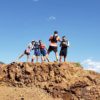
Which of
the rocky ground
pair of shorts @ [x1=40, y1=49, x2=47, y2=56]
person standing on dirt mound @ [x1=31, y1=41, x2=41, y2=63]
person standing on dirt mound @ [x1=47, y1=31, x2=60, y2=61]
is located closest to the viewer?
the rocky ground

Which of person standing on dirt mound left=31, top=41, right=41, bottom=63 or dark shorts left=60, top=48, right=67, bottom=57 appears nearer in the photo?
dark shorts left=60, top=48, right=67, bottom=57

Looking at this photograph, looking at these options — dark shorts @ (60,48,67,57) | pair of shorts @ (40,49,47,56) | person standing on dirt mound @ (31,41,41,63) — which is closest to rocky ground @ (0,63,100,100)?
dark shorts @ (60,48,67,57)

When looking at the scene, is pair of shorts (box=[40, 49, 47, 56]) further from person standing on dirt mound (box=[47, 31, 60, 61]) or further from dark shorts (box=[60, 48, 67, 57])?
dark shorts (box=[60, 48, 67, 57])

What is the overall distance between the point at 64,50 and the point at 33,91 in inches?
133

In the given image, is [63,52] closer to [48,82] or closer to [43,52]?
[43,52]

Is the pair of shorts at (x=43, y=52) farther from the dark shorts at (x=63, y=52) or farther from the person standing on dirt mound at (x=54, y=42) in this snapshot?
the dark shorts at (x=63, y=52)

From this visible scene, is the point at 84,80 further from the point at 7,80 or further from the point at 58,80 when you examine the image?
the point at 7,80

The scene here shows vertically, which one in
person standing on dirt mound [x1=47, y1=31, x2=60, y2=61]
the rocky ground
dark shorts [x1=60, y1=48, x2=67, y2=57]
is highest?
person standing on dirt mound [x1=47, y1=31, x2=60, y2=61]

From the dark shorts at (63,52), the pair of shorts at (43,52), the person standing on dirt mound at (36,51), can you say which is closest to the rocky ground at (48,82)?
the dark shorts at (63,52)

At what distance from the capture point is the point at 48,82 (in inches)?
1096

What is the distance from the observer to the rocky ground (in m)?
27.0

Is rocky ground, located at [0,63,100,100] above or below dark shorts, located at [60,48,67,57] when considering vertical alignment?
below

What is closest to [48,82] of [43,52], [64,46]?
[43,52]

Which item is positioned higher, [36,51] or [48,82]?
[36,51]
